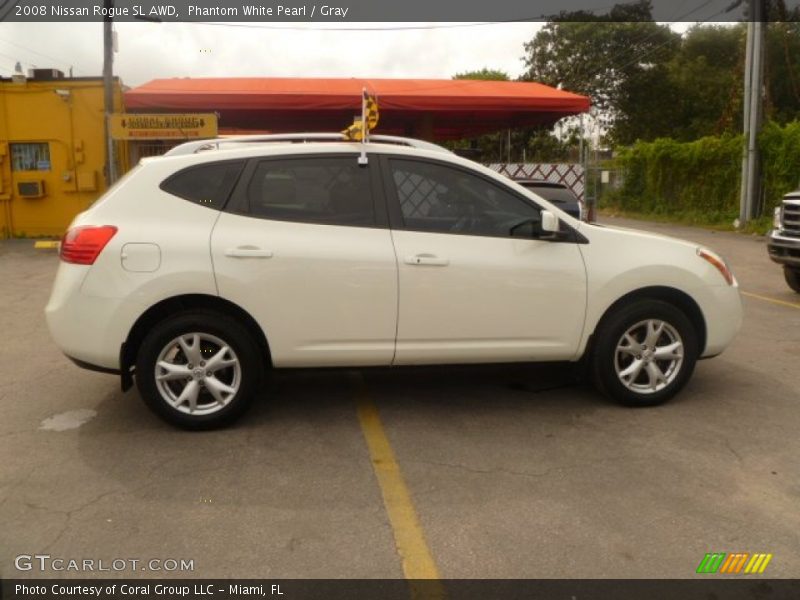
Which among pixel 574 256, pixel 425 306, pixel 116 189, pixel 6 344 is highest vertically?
pixel 116 189

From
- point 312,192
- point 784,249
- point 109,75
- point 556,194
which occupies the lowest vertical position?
point 784,249

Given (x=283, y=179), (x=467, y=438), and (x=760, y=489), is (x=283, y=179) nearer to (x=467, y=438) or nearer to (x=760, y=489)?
(x=467, y=438)

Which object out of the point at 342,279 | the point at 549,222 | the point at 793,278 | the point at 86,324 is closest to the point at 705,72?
the point at 793,278

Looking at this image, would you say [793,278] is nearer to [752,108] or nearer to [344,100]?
[344,100]

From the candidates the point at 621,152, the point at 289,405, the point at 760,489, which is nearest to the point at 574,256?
the point at 760,489

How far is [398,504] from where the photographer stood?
12.2ft

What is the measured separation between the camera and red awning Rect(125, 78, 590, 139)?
17.4 meters

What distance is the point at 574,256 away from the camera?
4.89m

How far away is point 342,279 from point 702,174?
22.1m

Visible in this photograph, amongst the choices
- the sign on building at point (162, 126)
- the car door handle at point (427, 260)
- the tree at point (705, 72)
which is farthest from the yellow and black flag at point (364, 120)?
the tree at point (705, 72)

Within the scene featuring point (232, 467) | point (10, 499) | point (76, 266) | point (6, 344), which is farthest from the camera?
point (6, 344)

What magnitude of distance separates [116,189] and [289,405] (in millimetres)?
1831

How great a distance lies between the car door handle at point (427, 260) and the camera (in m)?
4.66

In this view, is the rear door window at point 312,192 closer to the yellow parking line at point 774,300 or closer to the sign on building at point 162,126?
the yellow parking line at point 774,300
